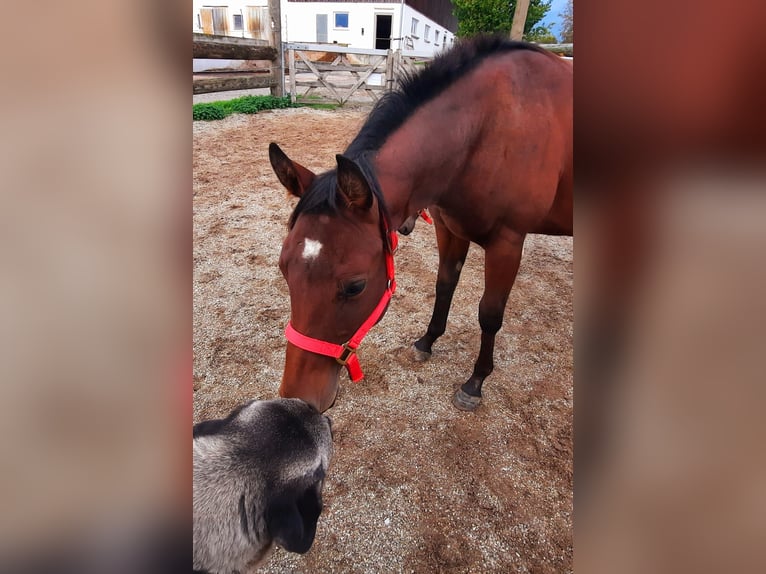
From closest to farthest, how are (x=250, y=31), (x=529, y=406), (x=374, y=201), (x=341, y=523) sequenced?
1. (x=374, y=201)
2. (x=341, y=523)
3. (x=529, y=406)
4. (x=250, y=31)

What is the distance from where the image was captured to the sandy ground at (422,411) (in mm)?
1930

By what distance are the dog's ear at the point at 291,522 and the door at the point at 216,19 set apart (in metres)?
26.4

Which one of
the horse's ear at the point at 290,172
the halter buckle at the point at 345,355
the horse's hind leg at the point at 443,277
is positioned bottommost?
the horse's hind leg at the point at 443,277

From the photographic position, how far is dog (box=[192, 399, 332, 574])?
1.14 metres

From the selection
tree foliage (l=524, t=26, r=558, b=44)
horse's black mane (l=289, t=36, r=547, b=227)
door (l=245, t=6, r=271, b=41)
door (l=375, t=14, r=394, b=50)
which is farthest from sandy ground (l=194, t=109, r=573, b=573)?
door (l=245, t=6, r=271, b=41)

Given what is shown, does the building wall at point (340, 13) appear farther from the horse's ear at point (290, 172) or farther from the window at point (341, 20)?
the horse's ear at point (290, 172)

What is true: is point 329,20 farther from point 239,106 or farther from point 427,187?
point 427,187

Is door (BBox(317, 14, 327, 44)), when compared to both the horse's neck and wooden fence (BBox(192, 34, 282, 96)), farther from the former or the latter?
the horse's neck

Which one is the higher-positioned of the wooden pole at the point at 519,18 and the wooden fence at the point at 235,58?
the wooden pole at the point at 519,18

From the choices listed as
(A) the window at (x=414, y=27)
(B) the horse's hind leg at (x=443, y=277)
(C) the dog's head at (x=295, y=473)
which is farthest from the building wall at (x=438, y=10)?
(C) the dog's head at (x=295, y=473)
